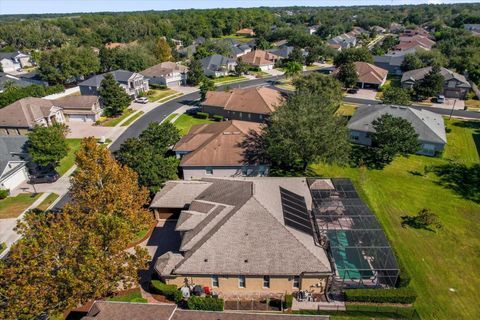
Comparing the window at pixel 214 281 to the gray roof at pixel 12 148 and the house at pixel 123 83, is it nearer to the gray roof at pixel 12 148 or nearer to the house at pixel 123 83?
the gray roof at pixel 12 148

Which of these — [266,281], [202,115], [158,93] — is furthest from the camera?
[158,93]

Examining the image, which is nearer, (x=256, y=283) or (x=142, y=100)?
(x=256, y=283)

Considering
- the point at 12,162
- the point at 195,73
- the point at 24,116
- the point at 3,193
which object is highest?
the point at 24,116

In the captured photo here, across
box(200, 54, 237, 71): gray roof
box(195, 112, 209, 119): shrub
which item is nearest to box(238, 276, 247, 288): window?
box(195, 112, 209, 119): shrub

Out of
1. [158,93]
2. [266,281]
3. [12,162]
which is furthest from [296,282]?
[158,93]

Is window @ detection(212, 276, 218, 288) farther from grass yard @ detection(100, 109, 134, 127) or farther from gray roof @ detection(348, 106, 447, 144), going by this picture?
grass yard @ detection(100, 109, 134, 127)

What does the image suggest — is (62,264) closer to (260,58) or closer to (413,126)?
(413,126)
